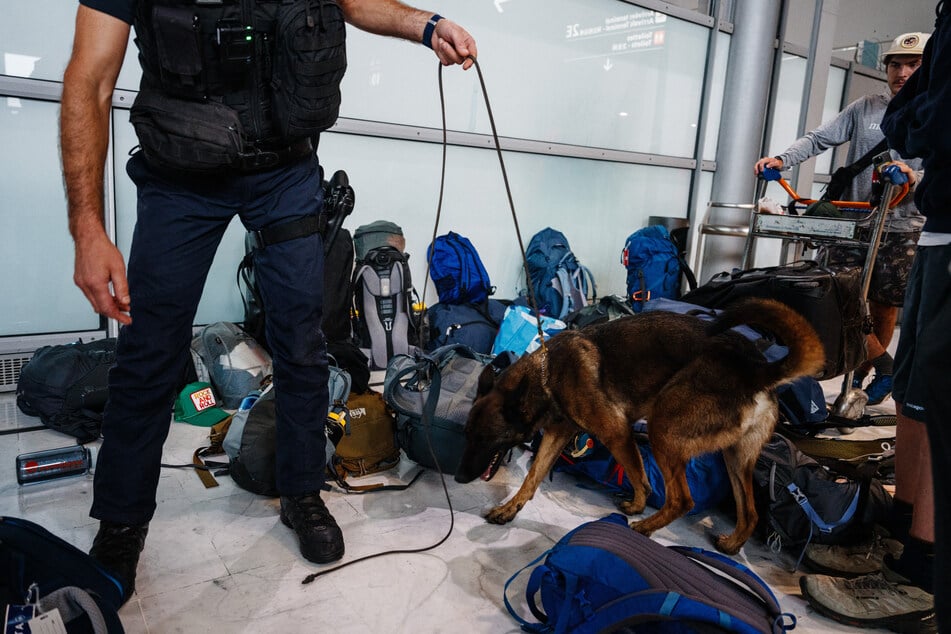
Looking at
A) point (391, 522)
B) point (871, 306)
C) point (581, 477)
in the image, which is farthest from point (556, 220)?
point (391, 522)

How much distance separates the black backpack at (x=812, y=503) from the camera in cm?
208

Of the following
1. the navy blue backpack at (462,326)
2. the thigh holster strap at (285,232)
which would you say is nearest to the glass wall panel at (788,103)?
the navy blue backpack at (462,326)

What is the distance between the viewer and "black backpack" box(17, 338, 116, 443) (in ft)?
9.02

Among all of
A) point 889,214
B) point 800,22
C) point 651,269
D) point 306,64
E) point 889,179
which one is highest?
point 800,22

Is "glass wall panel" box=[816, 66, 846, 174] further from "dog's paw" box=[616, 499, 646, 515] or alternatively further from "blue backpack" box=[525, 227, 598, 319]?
"dog's paw" box=[616, 499, 646, 515]

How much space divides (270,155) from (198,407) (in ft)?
6.07

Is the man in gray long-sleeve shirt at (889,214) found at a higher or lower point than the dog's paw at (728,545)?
higher

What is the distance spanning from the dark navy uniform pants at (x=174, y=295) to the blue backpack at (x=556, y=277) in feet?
9.94

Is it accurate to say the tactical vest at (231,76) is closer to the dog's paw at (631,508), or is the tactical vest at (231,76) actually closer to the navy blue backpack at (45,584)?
the navy blue backpack at (45,584)

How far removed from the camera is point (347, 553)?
200cm

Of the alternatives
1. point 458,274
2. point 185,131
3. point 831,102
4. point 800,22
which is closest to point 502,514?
point 185,131

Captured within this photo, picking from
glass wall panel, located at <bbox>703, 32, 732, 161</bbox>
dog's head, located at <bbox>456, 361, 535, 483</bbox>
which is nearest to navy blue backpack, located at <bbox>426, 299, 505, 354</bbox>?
dog's head, located at <bbox>456, 361, 535, 483</bbox>

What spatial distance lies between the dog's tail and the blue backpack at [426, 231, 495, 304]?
2.54 metres

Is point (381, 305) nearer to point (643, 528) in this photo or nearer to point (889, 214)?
point (643, 528)
